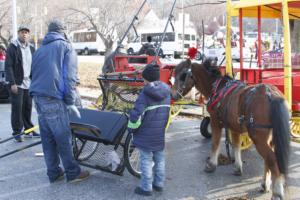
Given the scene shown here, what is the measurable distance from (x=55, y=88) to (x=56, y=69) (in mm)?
227

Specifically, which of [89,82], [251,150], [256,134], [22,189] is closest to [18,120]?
[22,189]

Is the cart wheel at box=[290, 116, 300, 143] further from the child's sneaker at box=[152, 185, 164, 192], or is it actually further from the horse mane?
the child's sneaker at box=[152, 185, 164, 192]

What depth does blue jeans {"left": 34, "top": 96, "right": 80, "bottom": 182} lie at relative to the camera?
5.16 meters

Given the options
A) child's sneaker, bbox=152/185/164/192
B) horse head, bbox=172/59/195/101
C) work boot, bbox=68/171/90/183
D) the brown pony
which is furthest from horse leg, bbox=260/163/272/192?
work boot, bbox=68/171/90/183

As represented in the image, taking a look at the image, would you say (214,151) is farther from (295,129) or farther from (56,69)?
(56,69)

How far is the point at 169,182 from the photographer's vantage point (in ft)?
18.1

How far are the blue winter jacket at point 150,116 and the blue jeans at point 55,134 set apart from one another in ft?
3.11

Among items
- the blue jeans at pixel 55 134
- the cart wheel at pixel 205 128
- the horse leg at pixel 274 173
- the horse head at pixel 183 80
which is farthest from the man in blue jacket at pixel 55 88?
the cart wheel at pixel 205 128

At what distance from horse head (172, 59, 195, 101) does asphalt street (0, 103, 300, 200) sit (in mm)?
1098

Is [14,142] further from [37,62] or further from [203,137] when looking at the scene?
[203,137]

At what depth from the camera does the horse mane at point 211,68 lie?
6069 millimetres

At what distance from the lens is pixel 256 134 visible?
Result: 481 cm

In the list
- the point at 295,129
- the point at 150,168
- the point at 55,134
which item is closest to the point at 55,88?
the point at 55,134

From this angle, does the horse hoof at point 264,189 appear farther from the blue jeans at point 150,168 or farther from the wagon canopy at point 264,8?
the wagon canopy at point 264,8
